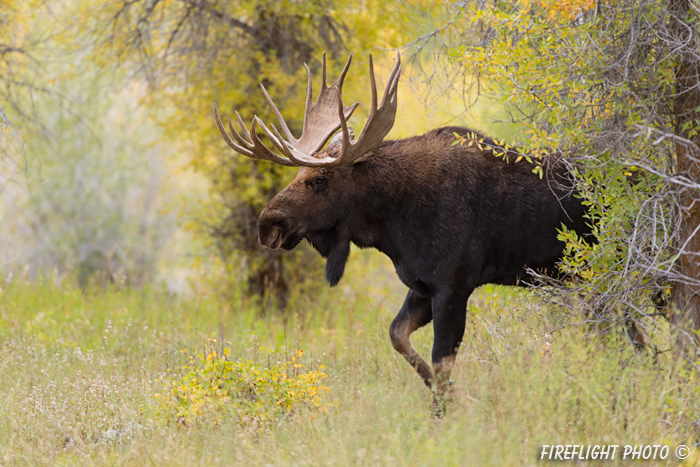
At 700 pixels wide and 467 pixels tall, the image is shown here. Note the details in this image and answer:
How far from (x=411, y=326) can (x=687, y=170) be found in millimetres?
2287

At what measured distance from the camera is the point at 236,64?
407 inches

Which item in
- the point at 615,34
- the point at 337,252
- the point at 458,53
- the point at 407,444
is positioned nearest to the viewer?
the point at 407,444

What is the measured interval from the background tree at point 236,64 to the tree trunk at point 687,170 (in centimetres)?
520

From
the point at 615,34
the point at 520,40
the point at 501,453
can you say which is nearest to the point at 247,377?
the point at 501,453

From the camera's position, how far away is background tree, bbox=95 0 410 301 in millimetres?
10008

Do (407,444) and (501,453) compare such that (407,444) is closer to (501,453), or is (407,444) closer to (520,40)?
(501,453)

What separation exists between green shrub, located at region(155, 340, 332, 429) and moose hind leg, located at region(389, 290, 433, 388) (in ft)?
2.63

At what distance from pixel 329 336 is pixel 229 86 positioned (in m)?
3.98

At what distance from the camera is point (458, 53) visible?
5438 millimetres

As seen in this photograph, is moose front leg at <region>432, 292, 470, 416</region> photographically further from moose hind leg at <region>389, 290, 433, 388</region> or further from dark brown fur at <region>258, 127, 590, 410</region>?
moose hind leg at <region>389, 290, 433, 388</region>

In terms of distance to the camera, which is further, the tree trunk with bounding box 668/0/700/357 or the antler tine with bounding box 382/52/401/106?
the antler tine with bounding box 382/52/401/106

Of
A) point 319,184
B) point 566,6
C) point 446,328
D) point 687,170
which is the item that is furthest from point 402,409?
point 566,6

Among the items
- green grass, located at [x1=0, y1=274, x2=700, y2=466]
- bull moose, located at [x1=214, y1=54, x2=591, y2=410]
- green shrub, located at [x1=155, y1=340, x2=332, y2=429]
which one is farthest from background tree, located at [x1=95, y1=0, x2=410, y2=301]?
green shrub, located at [x1=155, y1=340, x2=332, y2=429]

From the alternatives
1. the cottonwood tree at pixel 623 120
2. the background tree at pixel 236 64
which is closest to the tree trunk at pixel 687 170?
the cottonwood tree at pixel 623 120
